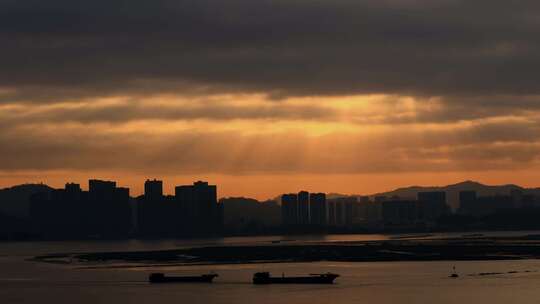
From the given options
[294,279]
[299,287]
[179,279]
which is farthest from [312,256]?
[299,287]

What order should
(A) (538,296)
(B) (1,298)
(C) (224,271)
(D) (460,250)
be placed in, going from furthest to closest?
(D) (460,250) < (C) (224,271) < (B) (1,298) < (A) (538,296)

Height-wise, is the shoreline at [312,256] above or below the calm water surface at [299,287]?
above

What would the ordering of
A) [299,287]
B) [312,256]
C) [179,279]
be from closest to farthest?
[299,287]
[179,279]
[312,256]

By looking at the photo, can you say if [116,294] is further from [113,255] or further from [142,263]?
[113,255]

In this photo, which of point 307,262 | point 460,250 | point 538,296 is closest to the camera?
point 538,296

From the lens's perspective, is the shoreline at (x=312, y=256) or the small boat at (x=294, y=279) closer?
the small boat at (x=294, y=279)

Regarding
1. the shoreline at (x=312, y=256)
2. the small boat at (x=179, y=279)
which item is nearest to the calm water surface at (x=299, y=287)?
the small boat at (x=179, y=279)

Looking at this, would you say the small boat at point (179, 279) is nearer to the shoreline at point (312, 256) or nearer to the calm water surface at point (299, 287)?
the calm water surface at point (299, 287)

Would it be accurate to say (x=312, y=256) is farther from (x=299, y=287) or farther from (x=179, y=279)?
(x=299, y=287)

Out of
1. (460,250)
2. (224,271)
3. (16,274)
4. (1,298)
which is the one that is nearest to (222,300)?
(1,298)
